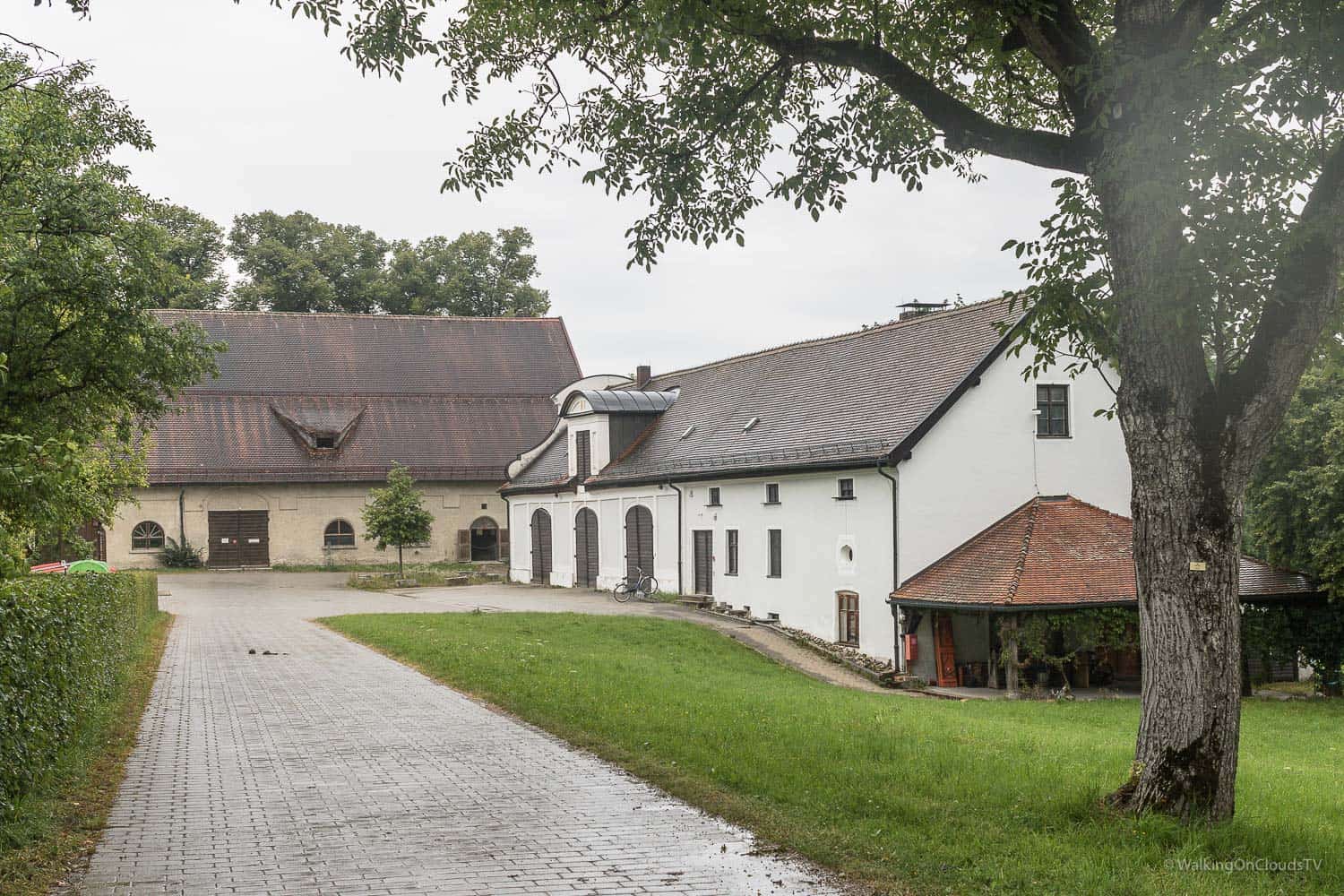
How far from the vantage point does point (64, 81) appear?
1440cm

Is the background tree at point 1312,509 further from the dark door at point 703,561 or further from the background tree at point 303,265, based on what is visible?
the background tree at point 303,265

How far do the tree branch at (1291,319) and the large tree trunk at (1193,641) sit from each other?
49cm

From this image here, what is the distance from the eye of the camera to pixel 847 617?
88.9 feet

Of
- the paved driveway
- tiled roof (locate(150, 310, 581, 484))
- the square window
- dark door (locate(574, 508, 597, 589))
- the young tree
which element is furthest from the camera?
tiled roof (locate(150, 310, 581, 484))

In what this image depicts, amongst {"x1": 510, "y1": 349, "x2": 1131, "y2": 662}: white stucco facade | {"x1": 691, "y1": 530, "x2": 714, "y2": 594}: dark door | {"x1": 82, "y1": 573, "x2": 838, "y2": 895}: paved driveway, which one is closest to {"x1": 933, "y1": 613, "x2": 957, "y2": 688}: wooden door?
{"x1": 510, "y1": 349, "x2": 1131, "y2": 662}: white stucco facade

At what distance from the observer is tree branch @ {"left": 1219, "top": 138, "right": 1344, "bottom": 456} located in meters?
8.56

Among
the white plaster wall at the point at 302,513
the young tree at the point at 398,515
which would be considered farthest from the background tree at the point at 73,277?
the white plaster wall at the point at 302,513

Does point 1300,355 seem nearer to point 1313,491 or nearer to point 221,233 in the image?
point 1313,491

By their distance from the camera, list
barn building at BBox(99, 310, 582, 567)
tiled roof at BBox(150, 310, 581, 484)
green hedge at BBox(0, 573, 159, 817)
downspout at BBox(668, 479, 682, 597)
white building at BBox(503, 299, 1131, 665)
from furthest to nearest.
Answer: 1. tiled roof at BBox(150, 310, 581, 484)
2. barn building at BBox(99, 310, 582, 567)
3. downspout at BBox(668, 479, 682, 597)
4. white building at BBox(503, 299, 1131, 665)
5. green hedge at BBox(0, 573, 159, 817)

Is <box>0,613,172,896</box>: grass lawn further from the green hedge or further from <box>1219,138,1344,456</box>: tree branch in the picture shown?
<box>1219,138,1344,456</box>: tree branch

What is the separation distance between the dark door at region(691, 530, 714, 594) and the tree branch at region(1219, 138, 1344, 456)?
24.1 meters

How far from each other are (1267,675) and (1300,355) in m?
19.4

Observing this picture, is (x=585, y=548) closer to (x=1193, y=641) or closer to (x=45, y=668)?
(x=45, y=668)

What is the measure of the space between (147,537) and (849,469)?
102ft
